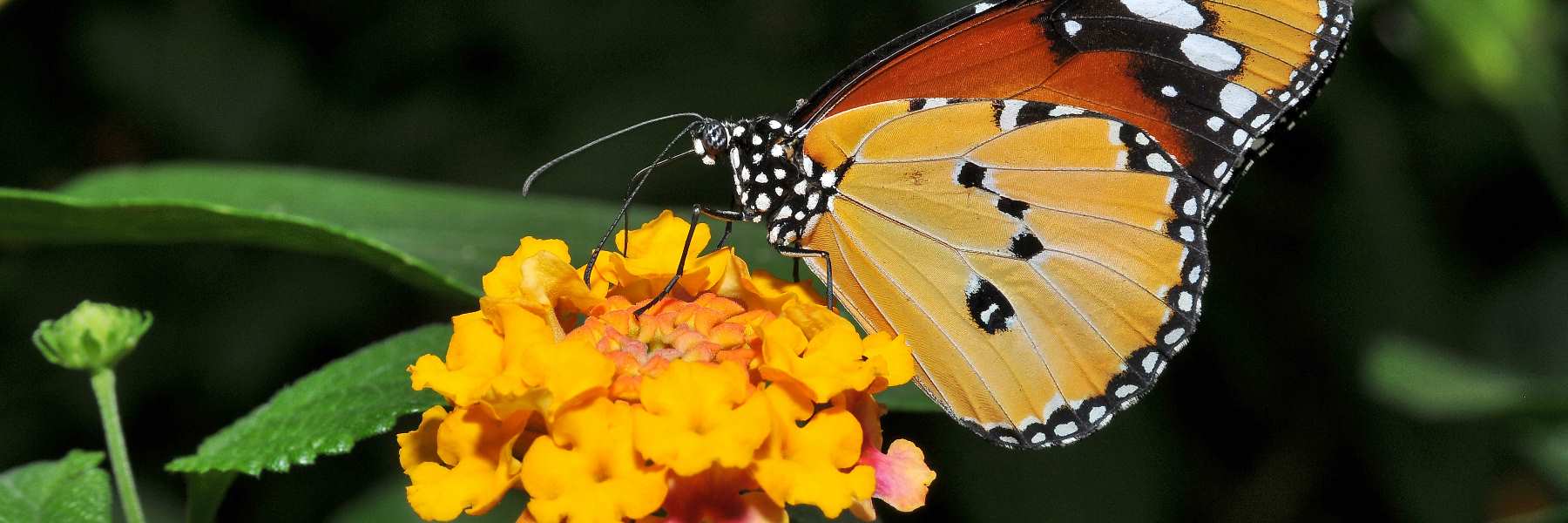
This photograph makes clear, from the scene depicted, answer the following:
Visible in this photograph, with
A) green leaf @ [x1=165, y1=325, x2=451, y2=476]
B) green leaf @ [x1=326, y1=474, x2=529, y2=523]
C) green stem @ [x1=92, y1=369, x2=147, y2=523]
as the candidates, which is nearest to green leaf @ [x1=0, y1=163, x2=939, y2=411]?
green leaf @ [x1=165, y1=325, x2=451, y2=476]

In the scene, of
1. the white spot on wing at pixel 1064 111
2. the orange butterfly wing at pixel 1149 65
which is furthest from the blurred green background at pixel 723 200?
the white spot on wing at pixel 1064 111

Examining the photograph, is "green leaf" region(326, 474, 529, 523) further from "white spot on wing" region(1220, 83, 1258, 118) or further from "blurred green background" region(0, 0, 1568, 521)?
"white spot on wing" region(1220, 83, 1258, 118)

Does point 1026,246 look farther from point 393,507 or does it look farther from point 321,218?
point 393,507

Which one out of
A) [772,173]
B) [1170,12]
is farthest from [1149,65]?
[772,173]

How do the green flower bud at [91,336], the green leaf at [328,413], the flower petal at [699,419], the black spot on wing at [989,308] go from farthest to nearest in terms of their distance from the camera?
the black spot on wing at [989,308]
the green flower bud at [91,336]
the green leaf at [328,413]
the flower petal at [699,419]

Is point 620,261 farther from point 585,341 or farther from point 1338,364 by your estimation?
point 1338,364

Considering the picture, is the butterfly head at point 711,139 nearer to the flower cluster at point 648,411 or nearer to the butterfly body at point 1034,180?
the butterfly body at point 1034,180
